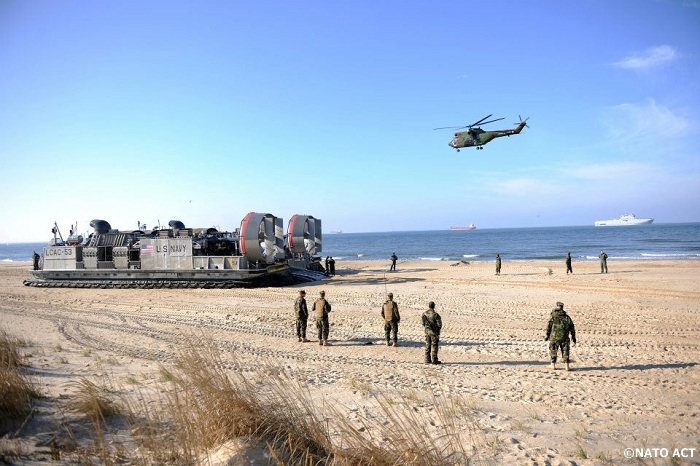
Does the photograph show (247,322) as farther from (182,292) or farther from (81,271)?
(81,271)

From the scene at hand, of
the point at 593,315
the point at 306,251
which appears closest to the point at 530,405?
the point at 593,315

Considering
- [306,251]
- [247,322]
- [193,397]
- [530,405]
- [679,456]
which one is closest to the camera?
[193,397]

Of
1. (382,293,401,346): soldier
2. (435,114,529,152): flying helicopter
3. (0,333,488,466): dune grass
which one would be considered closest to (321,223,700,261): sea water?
(435,114,529,152): flying helicopter

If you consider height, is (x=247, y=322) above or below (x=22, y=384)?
below

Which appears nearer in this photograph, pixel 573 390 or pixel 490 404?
pixel 490 404

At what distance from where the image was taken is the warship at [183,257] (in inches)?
819

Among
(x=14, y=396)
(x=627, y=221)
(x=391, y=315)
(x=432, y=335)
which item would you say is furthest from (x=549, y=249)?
(x=627, y=221)

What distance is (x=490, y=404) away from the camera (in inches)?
238

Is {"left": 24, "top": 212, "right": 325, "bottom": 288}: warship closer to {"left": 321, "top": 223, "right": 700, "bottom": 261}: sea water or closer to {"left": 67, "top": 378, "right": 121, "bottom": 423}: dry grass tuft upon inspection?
{"left": 67, "top": 378, "right": 121, "bottom": 423}: dry grass tuft

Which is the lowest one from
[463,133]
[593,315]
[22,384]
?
[593,315]

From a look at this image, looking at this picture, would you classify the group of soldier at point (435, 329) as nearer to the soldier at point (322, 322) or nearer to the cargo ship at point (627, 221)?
the soldier at point (322, 322)

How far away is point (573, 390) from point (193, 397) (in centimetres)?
571

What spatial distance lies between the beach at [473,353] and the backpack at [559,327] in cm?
63

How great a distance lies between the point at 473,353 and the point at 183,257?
53.4 ft
